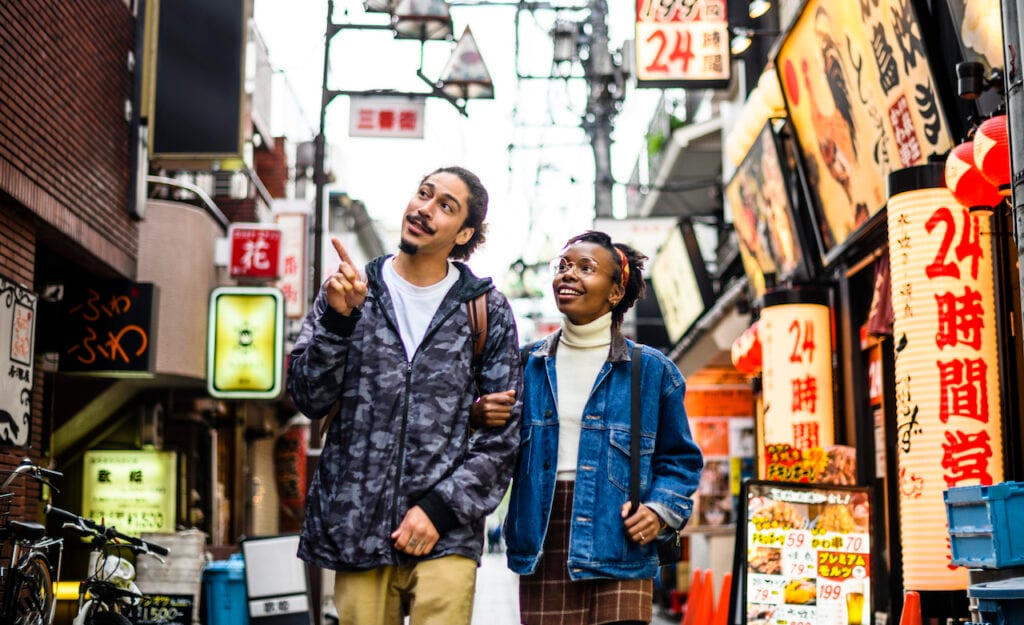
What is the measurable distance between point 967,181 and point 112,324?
993 centimetres

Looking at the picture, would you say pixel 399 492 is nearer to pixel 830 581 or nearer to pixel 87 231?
pixel 830 581

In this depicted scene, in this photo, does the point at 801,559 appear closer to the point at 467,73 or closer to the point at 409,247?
the point at 409,247

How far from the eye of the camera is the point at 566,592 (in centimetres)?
502

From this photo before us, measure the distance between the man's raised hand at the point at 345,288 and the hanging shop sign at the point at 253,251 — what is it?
14959 millimetres

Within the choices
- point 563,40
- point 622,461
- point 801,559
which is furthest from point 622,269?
point 563,40

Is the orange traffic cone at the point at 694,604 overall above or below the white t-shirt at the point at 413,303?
below

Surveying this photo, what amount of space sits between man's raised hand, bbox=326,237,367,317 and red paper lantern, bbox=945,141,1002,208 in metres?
5.33

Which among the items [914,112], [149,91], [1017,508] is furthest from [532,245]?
[1017,508]


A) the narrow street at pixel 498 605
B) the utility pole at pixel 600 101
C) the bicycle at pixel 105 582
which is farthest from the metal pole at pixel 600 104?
the bicycle at pixel 105 582

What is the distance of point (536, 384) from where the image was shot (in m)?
5.34

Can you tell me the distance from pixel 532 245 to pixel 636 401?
93.5ft

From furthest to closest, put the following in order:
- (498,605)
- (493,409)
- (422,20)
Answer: (498,605), (422,20), (493,409)

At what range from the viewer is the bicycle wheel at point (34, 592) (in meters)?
8.80

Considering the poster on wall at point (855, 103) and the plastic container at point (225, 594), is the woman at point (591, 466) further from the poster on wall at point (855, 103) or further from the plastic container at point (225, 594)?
the plastic container at point (225, 594)
